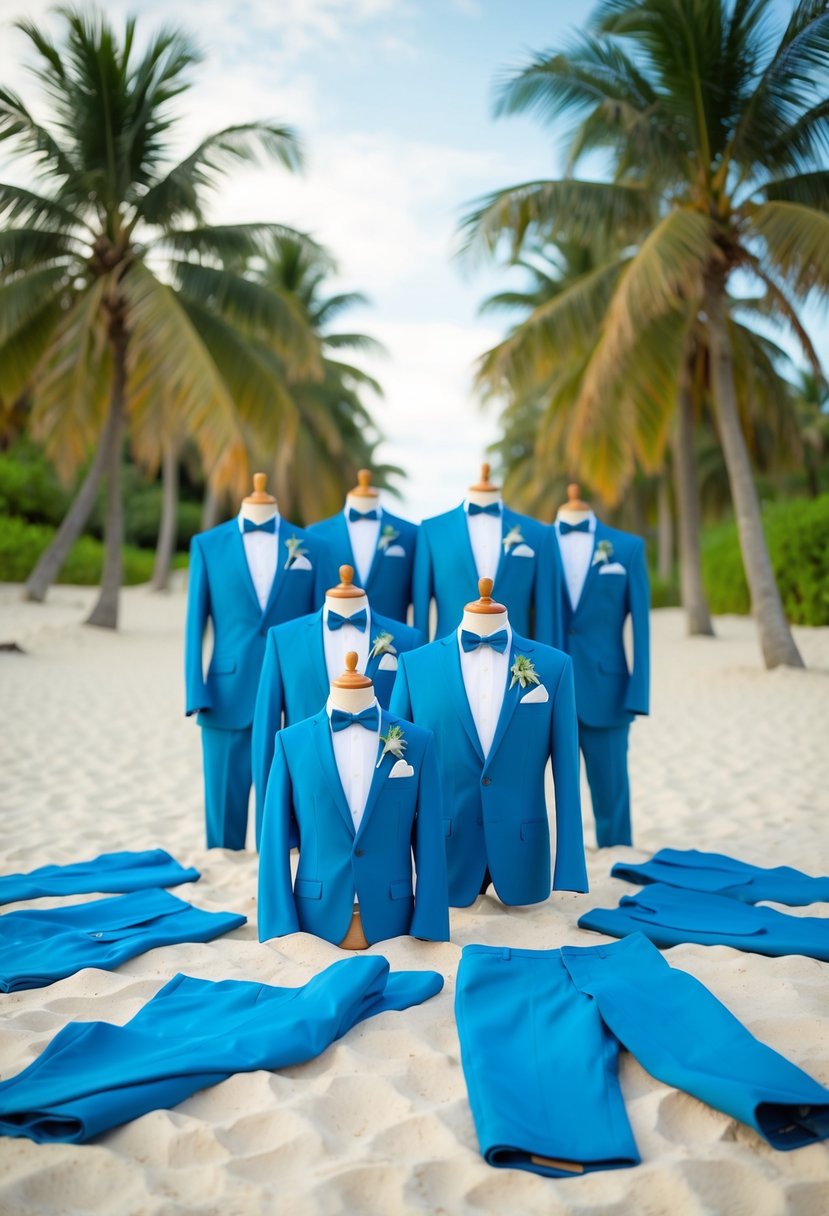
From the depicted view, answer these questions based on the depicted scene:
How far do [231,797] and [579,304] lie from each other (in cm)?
919

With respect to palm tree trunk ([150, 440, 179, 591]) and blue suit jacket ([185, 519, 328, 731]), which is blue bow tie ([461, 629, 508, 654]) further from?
palm tree trunk ([150, 440, 179, 591])

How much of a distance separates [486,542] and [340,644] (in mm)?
1007

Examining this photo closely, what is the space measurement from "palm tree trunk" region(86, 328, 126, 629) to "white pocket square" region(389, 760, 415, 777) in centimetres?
1207

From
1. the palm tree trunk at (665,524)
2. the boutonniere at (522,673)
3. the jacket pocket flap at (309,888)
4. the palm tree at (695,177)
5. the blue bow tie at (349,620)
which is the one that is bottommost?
the jacket pocket flap at (309,888)

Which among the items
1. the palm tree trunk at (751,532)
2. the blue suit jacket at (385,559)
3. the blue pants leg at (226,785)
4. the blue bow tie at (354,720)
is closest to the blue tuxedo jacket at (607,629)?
the blue suit jacket at (385,559)

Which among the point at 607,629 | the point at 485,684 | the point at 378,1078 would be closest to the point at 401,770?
the point at 485,684

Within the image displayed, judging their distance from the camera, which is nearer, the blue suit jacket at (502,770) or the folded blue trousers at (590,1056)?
the folded blue trousers at (590,1056)

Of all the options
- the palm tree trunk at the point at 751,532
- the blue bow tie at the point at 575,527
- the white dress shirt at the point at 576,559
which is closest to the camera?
the white dress shirt at the point at 576,559

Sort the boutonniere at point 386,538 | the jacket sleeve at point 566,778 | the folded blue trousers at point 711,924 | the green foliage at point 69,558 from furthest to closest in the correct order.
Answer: the green foliage at point 69,558 < the boutonniere at point 386,538 < the jacket sleeve at point 566,778 < the folded blue trousers at point 711,924

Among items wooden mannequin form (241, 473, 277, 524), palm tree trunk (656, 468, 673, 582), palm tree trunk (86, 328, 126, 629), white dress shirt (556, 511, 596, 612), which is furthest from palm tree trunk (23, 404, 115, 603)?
palm tree trunk (656, 468, 673, 582)

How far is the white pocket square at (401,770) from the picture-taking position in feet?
11.2

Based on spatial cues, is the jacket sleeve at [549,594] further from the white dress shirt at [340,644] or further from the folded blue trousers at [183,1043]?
the folded blue trousers at [183,1043]

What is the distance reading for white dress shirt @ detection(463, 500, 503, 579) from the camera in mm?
4918

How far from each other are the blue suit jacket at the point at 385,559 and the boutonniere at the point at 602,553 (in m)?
0.90
